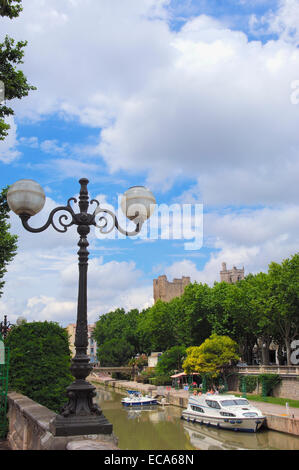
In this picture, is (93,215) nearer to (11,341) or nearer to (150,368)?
(11,341)

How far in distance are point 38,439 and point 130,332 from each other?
75.9m

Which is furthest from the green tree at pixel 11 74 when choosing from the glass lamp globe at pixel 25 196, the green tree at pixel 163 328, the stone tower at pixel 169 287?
the stone tower at pixel 169 287

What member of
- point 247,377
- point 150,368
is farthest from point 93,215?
point 150,368

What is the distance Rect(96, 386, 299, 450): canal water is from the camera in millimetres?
23156

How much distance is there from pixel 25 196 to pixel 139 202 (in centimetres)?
155

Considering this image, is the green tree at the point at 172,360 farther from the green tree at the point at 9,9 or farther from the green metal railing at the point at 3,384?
the green tree at the point at 9,9

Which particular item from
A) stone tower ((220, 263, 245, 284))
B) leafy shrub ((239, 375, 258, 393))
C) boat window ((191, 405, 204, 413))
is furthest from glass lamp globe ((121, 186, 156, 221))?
stone tower ((220, 263, 245, 284))

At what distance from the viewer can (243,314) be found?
138ft

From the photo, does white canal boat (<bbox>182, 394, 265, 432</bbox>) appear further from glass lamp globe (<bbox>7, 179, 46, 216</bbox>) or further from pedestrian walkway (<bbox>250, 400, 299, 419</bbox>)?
glass lamp globe (<bbox>7, 179, 46, 216</bbox>)

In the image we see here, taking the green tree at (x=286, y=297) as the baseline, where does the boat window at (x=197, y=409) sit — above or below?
below

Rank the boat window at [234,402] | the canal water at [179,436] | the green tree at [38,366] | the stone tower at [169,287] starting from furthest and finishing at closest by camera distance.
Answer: the stone tower at [169,287], the boat window at [234,402], the canal water at [179,436], the green tree at [38,366]

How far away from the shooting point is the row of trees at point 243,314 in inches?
1489

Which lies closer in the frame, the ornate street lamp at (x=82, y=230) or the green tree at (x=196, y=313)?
the ornate street lamp at (x=82, y=230)

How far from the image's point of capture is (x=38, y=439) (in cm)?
518
